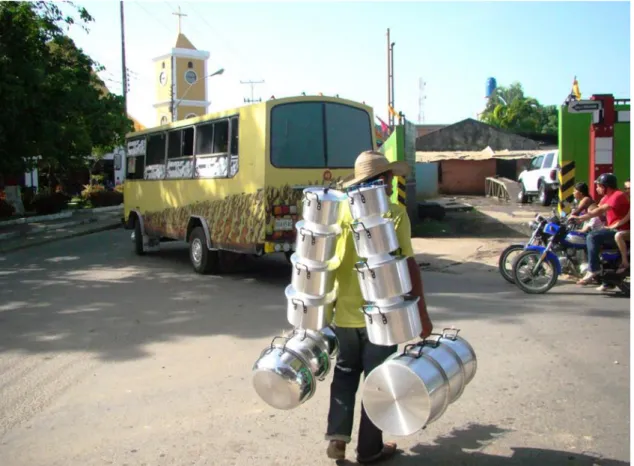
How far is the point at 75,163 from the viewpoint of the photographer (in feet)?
66.5

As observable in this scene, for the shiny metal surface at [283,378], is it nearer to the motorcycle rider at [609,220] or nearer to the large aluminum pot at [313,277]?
the large aluminum pot at [313,277]

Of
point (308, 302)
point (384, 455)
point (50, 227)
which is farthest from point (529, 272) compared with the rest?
point (50, 227)

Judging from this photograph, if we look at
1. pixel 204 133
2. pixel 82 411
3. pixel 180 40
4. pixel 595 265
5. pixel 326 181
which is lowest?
pixel 82 411

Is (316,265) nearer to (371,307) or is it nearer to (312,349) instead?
(371,307)

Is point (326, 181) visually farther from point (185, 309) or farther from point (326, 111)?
point (185, 309)

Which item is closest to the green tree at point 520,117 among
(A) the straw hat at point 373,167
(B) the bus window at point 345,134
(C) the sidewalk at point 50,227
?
(C) the sidewalk at point 50,227

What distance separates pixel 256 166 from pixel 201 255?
7.29ft

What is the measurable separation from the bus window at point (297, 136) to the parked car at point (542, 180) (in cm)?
1518

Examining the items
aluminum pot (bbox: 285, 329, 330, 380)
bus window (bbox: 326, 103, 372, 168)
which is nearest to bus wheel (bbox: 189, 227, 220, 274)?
bus window (bbox: 326, 103, 372, 168)

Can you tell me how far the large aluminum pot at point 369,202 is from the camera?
10.2 feet

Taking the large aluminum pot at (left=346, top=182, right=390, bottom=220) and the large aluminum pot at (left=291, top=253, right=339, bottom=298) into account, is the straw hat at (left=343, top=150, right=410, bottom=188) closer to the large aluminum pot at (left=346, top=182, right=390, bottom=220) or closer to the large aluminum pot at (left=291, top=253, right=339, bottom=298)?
the large aluminum pot at (left=346, top=182, right=390, bottom=220)

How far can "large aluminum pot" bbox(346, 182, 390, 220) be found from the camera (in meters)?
3.10

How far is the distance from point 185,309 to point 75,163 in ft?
47.1

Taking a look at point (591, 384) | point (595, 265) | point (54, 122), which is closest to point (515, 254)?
point (595, 265)
